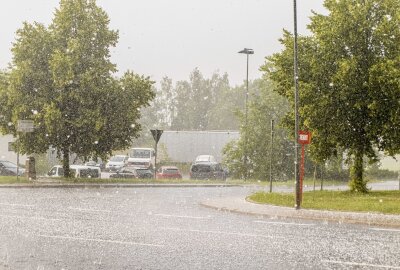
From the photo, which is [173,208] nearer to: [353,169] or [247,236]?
[247,236]

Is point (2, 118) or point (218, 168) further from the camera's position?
point (218, 168)

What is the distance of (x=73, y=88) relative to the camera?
33.8 metres

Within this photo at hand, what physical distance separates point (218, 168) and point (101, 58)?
1676cm

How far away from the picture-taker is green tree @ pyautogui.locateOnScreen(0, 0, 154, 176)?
33.2 meters

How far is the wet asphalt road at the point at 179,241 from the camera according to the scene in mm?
9141

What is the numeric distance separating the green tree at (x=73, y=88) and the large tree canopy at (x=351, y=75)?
38.5ft

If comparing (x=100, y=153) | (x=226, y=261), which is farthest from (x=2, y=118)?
(x=226, y=261)

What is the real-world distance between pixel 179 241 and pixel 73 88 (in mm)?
23639

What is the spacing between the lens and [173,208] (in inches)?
772

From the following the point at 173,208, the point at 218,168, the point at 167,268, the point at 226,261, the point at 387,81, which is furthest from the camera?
the point at 218,168

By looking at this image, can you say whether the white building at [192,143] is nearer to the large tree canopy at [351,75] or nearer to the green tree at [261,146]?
the green tree at [261,146]

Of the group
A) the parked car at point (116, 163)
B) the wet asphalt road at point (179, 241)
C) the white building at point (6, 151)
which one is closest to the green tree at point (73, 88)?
the wet asphalt road at point (179, 241)

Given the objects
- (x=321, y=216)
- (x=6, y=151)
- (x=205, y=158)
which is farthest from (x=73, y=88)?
(x=6, y=151)

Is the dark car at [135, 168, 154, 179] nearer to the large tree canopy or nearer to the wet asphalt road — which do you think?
the large tree canopy
